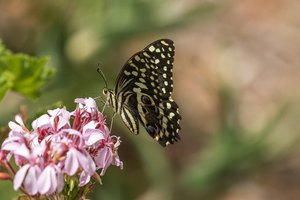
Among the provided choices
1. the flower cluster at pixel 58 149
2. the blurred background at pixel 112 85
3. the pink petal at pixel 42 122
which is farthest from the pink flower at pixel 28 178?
the blurred background at pixel 112 85

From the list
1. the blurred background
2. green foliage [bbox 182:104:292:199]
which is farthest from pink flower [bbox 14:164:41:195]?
green foliage [bbox 182:104:292:199]

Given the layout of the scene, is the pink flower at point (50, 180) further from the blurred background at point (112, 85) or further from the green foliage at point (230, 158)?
the green foliage at point (230, 158)

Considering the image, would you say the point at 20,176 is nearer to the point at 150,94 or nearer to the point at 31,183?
the point at 31,183

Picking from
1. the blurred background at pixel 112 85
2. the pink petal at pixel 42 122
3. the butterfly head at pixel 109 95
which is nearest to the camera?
the pink petal at pixel 42 122

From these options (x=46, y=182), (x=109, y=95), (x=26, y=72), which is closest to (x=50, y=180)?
(x=46, y=182)

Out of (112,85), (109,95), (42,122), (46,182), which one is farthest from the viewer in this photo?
(112,85)

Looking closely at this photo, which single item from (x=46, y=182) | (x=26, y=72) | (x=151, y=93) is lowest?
(x=46, y=182)

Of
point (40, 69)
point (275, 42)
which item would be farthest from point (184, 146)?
point (40, 69)

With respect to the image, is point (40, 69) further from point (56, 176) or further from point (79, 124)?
point (56, 176)
